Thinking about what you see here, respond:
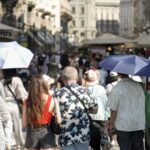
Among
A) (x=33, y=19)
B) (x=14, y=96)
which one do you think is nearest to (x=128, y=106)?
(x=14, y=96)

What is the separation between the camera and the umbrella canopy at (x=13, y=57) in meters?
10.3

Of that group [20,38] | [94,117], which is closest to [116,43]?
[20,38]

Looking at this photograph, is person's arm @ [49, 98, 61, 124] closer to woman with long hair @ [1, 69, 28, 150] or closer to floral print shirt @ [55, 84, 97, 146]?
floral print shirt @ [55, 84, 97, 146]

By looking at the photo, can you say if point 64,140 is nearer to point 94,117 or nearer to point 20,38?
point 94,117

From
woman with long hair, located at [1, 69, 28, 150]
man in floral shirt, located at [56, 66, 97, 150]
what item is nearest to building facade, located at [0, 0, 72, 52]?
woman with long hair, located at [1, 69, 28, 150]

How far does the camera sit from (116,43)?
1371 inches

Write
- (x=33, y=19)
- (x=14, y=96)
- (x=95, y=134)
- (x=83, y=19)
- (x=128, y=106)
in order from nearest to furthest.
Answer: (x=128, y=106)
(x=95, y=134)
(x=14, y=96)
(x=33, y=19)
(x=83, y=19)

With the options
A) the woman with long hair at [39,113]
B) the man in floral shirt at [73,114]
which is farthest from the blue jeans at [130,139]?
the woman with long hair at [39,113]

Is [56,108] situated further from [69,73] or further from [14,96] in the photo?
[14,96]

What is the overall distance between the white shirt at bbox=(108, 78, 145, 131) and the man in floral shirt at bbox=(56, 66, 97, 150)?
364 millimetres

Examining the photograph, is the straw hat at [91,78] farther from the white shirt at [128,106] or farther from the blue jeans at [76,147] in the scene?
the blue jeans at [76,147]

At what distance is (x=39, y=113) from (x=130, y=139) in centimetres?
127

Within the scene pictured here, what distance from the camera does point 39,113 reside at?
27.2 ft

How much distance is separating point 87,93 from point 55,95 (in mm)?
411
